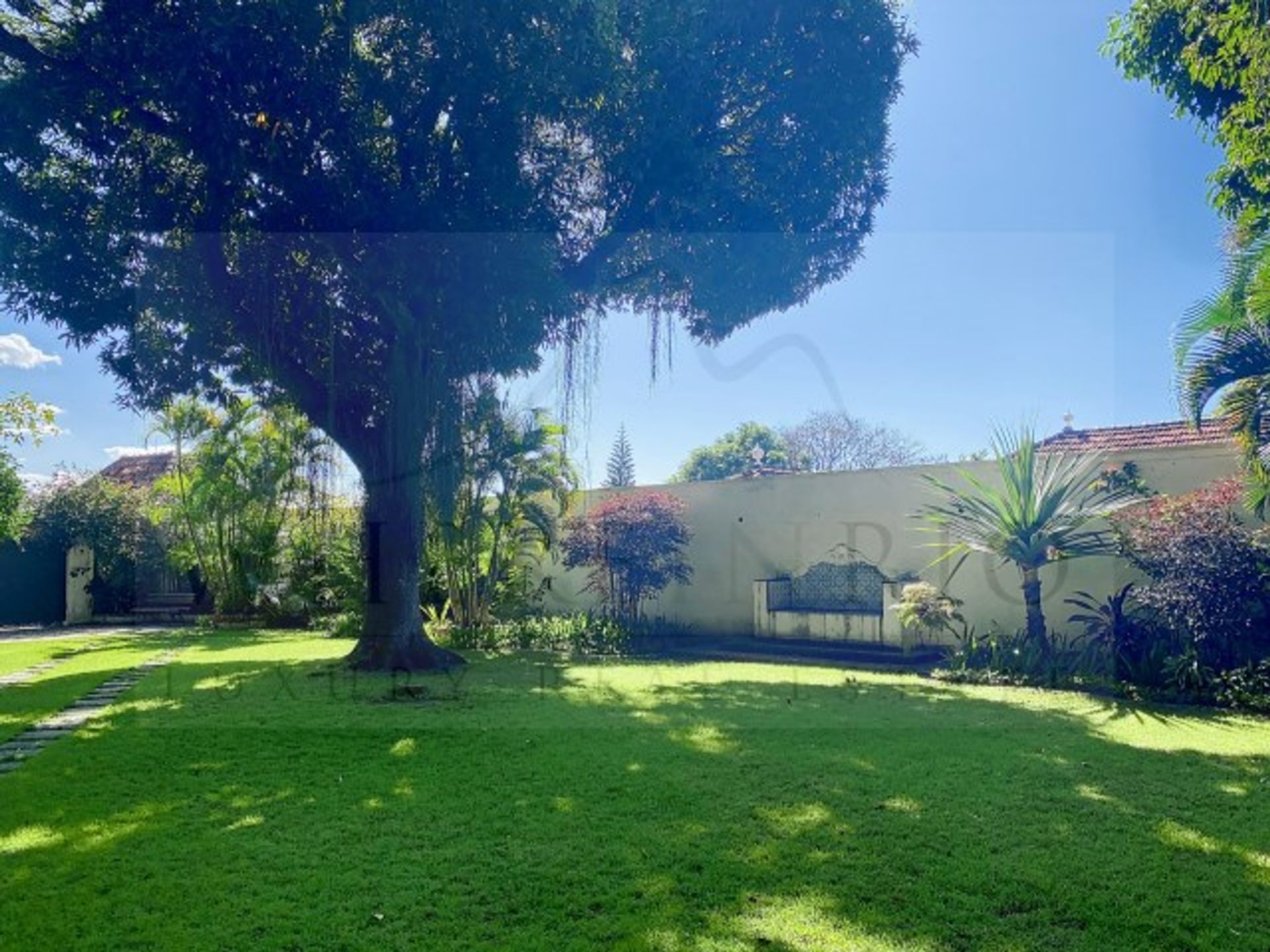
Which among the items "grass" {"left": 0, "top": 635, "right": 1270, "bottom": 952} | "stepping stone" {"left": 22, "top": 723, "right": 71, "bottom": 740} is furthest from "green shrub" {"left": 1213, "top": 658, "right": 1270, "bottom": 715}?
"stepping stone" {"left": 22, "top": 723, "right": 71, "bottom": 740}

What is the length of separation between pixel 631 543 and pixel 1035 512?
6.39 m

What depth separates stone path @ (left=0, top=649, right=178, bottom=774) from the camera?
19.8 feet

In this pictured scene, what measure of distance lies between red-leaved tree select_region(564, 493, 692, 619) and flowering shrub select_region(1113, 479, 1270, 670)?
7197 mm

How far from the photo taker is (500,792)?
16.2 feet

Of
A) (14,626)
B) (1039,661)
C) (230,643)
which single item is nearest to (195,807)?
(1039,661)

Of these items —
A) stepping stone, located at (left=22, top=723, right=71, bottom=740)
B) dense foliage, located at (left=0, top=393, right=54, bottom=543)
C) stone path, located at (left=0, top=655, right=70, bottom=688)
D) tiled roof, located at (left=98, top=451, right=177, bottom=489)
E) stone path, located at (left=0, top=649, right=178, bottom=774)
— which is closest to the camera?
stone path, located at (left=0, top=649, right=178, bottom=774)

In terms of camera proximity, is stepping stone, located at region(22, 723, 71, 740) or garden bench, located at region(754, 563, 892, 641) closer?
stepping stone, located at region(22, 723, 71, 740)

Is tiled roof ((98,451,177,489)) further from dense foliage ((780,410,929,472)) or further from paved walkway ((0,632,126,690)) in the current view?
dense foliage ((780,410,929,472))

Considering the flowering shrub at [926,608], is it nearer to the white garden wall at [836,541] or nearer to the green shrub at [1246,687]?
the white garden wall at [836,541]

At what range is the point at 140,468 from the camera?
1053 inches

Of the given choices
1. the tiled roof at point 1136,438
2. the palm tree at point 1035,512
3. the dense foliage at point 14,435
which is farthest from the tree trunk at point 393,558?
the dense foliage at point 14,435

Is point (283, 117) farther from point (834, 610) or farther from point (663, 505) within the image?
point (834, 610)

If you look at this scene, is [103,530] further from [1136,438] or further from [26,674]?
[1136,438]

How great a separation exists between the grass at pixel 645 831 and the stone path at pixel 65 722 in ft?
0.63
